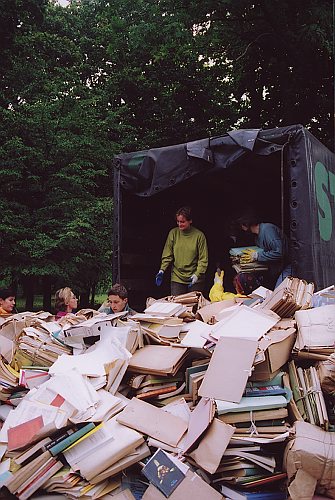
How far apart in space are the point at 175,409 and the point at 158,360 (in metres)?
0.40

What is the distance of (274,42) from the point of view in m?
13.2

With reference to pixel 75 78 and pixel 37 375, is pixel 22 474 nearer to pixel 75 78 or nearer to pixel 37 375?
pixel 37 375

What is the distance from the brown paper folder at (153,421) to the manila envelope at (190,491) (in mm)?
274

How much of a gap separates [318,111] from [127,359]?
11833 mm

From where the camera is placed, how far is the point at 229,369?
3443 millimetres

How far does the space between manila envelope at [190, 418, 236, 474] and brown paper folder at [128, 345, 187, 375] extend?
622mm

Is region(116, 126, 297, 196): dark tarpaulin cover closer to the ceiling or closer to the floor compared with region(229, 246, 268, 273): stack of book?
closer to the ceiling

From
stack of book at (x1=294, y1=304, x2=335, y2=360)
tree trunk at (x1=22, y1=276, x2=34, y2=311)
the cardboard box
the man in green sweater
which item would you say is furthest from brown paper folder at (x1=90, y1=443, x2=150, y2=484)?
tree trunk at (x1=22, y1=276, x2=34, y2=311)

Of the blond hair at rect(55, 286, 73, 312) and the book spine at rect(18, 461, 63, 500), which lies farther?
the blond hair at rect(55, 286, 73, 312)

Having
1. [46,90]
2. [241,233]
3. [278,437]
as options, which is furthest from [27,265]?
[278,437]

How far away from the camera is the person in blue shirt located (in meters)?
5.56

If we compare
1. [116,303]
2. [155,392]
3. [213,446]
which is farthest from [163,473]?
[116,303]

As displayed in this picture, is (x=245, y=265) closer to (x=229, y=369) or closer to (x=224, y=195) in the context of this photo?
(x=224, y=195)

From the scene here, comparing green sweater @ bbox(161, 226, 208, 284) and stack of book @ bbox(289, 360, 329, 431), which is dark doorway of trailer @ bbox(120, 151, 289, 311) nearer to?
green sweater @ bbox(161, 226, 208, 284)
